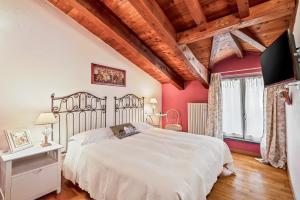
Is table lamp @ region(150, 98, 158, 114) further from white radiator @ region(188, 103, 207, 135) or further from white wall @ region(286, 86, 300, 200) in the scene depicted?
white wall @ region(286, 86, 300, 200)

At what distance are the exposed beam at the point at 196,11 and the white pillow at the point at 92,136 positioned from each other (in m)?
2.47

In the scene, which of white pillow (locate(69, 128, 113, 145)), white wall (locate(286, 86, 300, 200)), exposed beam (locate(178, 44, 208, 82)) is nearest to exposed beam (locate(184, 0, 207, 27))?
exposed beam (locate(178, 44, 208, 82))

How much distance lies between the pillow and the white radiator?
1950 mm

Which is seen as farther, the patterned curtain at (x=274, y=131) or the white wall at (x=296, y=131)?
the patterned curtain at (x=274, y=131)

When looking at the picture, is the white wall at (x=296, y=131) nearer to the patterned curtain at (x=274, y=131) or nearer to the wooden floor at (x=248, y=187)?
the wooden floor at (x=248, y=187)

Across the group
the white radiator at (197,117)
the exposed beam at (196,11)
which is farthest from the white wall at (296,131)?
the white radiator at (197,117)

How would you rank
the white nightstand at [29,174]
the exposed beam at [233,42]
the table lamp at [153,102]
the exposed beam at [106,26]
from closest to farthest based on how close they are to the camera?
the white nightstand at [29,174] < the exposed beam at [106,26] < the exposed beam at [233,42] < the table lamp at [153,102]

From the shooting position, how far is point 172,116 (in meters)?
5.14

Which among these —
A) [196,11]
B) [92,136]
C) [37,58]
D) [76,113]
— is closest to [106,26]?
[37,58]

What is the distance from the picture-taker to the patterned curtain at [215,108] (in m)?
3.99

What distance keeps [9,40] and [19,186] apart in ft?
6.36

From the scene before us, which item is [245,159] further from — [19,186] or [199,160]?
[19,186]

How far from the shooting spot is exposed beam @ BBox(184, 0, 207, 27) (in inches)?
86.8

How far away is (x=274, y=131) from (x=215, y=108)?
1.27 meters
